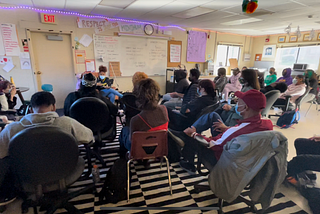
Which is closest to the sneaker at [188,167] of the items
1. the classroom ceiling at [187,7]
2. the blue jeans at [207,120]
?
the blue jeans at [207,120]

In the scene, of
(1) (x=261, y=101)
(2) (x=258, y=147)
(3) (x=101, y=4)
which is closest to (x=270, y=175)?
(2) (x=258, y=147)

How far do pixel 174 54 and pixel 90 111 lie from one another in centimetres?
460

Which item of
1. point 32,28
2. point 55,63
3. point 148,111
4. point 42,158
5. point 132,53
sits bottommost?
point 42,158

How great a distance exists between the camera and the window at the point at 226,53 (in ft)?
24.3

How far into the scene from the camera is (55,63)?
4.31m

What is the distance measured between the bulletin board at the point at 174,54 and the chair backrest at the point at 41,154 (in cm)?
512

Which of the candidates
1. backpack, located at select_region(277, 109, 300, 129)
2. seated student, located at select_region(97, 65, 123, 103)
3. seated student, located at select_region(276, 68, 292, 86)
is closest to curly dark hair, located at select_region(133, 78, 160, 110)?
seated student, located at select_region(97, 65, 123, 103)

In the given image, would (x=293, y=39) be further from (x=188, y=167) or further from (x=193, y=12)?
(x=188, y=167)

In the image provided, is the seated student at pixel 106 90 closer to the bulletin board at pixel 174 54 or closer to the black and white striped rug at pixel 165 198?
the black and white striped rug at pixel 165 198

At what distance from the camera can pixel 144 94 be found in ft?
5.49

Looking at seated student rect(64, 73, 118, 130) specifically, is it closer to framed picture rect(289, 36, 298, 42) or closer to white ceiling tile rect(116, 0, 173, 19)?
white ceiling tile rect(116, 0, 173, 19)

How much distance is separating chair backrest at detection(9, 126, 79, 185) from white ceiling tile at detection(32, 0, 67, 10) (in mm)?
3207

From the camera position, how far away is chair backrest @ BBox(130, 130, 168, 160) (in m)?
1.57

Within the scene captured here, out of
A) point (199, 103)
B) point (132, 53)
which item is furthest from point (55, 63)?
point (199, 103)
